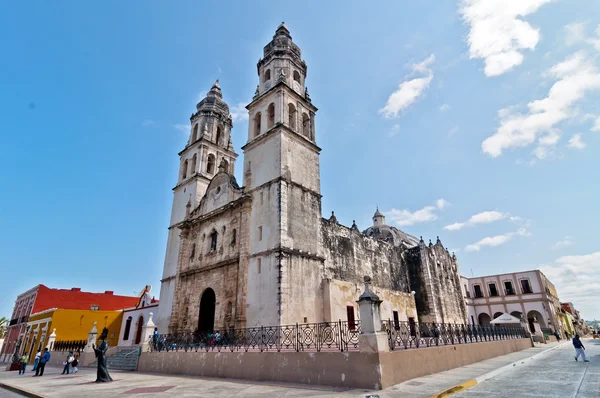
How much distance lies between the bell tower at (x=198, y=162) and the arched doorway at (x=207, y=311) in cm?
325

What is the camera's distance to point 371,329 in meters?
7.84

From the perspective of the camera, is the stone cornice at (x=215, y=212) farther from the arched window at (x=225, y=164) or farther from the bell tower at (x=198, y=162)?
the arched window at (x=225, y=164)

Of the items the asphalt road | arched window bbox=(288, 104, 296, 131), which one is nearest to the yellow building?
arched window bbox=(288, 104, 296, 131)

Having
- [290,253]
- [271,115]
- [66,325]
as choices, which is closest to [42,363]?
[290,253]

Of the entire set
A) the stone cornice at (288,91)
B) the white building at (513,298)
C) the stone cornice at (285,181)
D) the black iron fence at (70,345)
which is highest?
the stone cornice at (288,91)

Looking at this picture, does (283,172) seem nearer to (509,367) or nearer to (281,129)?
(281,129)

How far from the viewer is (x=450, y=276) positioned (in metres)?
31.7

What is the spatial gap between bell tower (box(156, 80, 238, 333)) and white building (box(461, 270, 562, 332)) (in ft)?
104

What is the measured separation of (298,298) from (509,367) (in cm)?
855

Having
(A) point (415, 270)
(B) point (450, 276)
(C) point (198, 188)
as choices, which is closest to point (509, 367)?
(A) point (415, 270)

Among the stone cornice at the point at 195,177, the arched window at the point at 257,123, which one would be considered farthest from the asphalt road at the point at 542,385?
the stone cornice at the point at 195,177

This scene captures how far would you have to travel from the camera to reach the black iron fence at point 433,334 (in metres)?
9.11

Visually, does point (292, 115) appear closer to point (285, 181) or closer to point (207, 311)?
point (285, 181)

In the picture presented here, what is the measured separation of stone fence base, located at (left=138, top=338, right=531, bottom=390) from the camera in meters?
7.60
